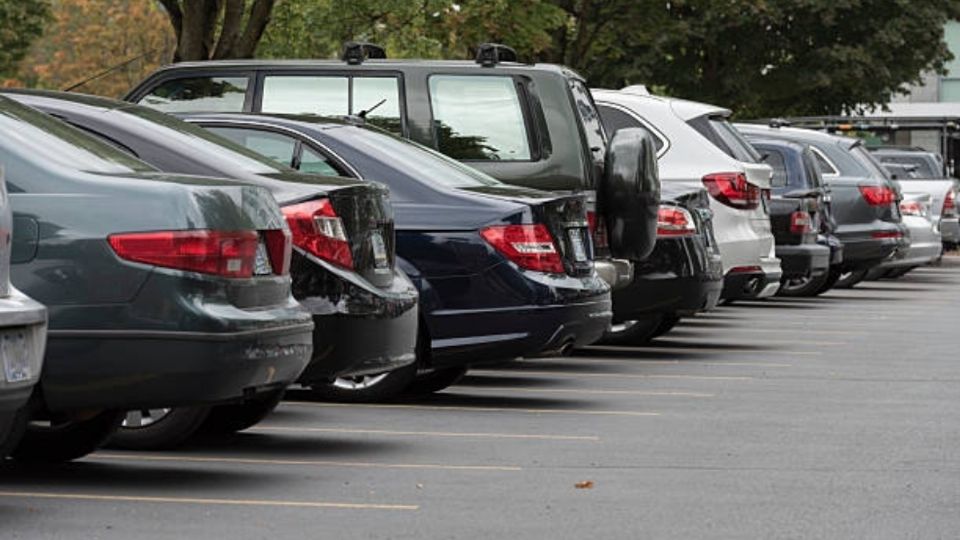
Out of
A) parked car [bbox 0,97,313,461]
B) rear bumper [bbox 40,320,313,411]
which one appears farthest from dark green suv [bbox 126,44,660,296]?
rear bumper [bbox 40,320,313,411]

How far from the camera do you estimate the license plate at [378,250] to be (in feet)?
34.9

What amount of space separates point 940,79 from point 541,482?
69659 millimetres

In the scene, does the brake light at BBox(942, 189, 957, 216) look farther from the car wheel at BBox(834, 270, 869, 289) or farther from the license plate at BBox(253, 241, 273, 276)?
the license plate at BBox(253, 241, 273, 276)

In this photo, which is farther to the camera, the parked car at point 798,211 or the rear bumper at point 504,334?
the parked car at point 798,211

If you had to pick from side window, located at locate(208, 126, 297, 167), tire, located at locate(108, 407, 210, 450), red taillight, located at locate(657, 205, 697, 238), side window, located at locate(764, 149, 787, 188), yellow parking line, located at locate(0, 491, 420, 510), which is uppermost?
side window, located at locate(208, 126, 297, 167)

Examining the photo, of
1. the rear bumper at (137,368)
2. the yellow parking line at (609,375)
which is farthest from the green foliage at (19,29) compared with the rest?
the rear bumper at (137,368)

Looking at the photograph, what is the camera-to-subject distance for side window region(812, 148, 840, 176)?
25734mm

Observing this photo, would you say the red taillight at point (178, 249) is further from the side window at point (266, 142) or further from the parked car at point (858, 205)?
the parked car at point (858, 205)

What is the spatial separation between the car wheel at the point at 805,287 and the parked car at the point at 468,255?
1315 centimetres

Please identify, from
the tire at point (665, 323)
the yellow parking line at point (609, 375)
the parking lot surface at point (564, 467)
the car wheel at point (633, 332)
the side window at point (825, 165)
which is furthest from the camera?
the side window at point (825, 165)

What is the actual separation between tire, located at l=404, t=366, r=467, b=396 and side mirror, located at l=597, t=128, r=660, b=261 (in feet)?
6.31

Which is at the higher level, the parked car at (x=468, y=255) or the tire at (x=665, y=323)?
the parked car at (x=468, y=255)

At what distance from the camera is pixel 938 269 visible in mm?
36719

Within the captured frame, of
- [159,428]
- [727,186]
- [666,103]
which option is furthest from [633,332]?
[159,428]
